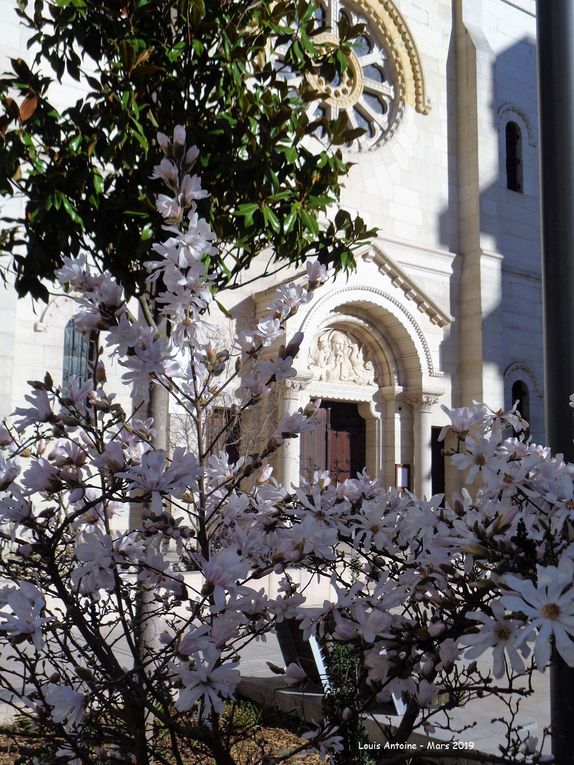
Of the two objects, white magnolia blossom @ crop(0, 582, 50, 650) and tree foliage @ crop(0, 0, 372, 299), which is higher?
tree foliage @ crop(0, 0, 372, 299)

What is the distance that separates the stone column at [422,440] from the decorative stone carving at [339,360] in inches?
49.7

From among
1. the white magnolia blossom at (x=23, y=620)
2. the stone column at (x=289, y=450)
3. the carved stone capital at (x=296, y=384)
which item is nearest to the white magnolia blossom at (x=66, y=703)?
the white magnolia blossom at (x=23, y=620)

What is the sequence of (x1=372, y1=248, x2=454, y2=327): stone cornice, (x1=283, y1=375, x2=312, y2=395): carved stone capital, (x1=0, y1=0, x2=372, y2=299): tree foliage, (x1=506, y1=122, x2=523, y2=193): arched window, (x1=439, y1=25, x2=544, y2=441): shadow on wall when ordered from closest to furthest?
(x1=0, y1=0, x2=372, y2=299): tree foliage
(x1=283, y1=375, x2=312, y2=395): carved stone capital
(x1=372, y1=248, x2=454, y2=327): stone cornice
(x1=439, y1=25, x2=544, y2=441): shadow on wall
(x1=506, y1=122, x2=523, y2=193): arched window

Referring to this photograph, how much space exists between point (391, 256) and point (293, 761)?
1408 cm

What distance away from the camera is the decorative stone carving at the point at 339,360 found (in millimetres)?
17469

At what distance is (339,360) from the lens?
17.8 metres

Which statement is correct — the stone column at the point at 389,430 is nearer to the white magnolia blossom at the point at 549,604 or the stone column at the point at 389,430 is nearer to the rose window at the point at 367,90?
the rose window at the point at 367,90

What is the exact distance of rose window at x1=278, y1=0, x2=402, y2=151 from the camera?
18391 mm

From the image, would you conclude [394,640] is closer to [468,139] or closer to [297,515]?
[297,515]

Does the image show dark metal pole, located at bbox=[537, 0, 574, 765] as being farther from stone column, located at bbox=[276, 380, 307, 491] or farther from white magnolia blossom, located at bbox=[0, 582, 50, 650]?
stone column, located at bbox=[276, 380, 307, 491]

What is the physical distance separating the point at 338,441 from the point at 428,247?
17.8ft

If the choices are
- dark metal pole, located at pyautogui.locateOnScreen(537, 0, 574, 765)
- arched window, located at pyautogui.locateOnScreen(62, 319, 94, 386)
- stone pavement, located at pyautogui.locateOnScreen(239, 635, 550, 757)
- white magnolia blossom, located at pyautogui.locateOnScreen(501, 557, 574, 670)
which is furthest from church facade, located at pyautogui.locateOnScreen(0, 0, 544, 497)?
white magnolia blossom, located at pyautogui.locateOnScreen(501, 557, 574, 670)

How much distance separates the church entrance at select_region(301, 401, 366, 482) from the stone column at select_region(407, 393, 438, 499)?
1.30m

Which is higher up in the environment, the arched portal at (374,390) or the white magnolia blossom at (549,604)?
the arched portal at (374,390)
